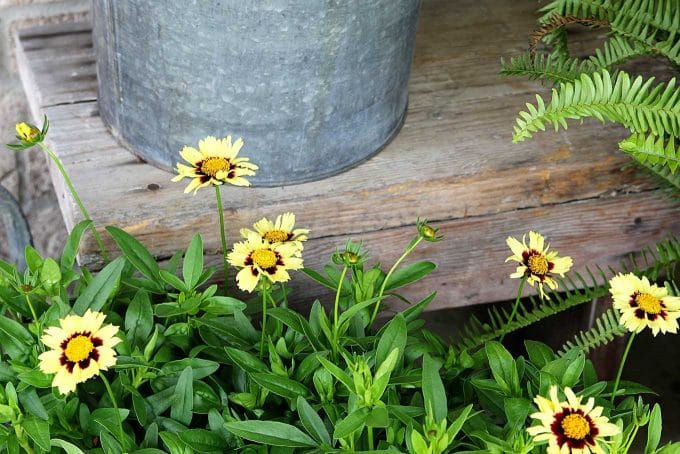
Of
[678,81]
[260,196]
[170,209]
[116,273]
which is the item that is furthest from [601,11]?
[116,273]

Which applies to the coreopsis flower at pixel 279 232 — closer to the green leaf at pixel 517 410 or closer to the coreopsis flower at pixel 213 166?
the coreopsis flower at pixel 213 166

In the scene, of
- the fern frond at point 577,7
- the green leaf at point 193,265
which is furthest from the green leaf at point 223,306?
the fern frond at point 577,7

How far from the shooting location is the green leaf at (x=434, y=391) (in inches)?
37.4

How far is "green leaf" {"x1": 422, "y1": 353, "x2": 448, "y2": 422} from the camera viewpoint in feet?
3.12

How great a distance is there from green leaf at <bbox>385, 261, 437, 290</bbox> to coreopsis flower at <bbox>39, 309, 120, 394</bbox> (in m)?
0.39

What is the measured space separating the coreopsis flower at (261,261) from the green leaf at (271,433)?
14 centimetres

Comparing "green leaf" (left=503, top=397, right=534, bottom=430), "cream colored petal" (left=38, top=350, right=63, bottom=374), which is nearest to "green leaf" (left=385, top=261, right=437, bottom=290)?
"green leaf" (left=503, top=397, right=534, bottom=430)

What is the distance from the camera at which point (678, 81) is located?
1.53 meters

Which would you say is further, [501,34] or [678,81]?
[501,34]

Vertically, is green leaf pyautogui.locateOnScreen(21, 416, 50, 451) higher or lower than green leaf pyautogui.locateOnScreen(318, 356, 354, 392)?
lower

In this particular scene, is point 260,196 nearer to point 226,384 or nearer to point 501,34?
point 226,384

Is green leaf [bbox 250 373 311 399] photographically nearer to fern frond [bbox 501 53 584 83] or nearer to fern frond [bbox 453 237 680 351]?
fern frond [bbox 453 237 680 351]

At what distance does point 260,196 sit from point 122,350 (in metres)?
0.36

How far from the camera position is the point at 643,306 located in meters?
0.97
